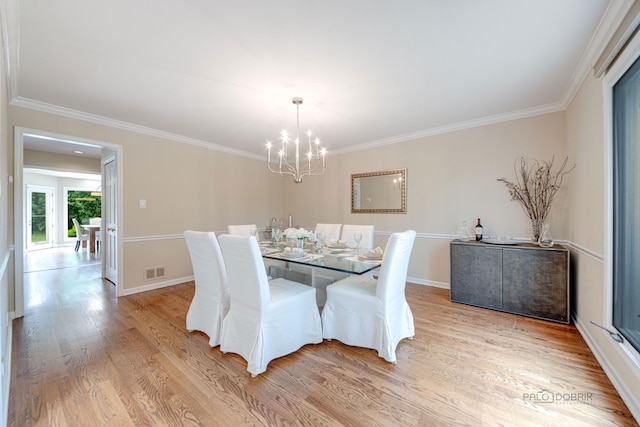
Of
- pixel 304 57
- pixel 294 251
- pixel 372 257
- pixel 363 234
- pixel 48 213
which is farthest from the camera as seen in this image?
pixel 48 213

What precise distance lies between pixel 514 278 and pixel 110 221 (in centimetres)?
548

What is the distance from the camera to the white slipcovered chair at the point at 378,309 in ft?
6.42

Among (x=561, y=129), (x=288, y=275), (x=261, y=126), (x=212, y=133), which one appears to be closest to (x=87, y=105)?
(x=212, y=133)

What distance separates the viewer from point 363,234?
3203 mm

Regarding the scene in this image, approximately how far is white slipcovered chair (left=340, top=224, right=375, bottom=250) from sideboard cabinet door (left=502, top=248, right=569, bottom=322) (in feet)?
4.81

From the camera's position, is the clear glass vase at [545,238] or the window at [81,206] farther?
the window at [81,206]

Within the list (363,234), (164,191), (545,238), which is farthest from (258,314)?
(545,238)

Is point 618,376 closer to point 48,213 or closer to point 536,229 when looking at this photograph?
point 536,229

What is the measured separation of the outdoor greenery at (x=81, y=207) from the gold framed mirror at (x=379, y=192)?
30.7 feet

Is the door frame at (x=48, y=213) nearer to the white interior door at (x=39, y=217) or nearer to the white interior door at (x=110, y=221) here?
the white interior door at (x=39, y=217)

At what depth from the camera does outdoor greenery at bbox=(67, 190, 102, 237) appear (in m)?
8.62

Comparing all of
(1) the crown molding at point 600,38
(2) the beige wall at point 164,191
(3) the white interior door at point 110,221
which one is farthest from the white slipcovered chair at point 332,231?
(3) the white interior door at point 110,221

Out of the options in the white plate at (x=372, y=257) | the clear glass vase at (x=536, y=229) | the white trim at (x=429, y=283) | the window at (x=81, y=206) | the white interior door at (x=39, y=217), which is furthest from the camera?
the window at (x=81, y=206)

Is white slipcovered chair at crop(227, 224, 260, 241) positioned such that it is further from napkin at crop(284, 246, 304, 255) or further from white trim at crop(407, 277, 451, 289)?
white trim at crop(407, 277, 451, 289)
